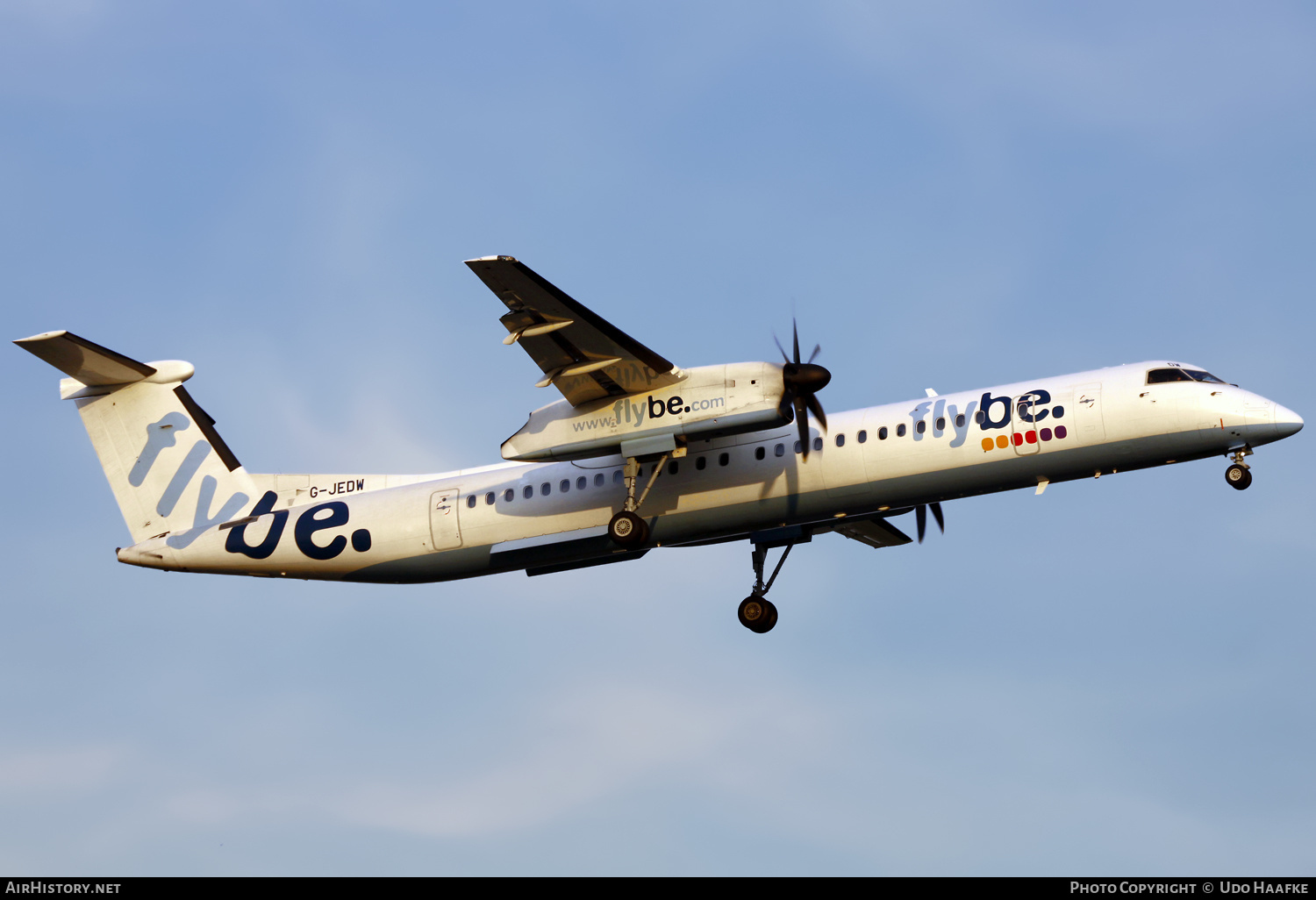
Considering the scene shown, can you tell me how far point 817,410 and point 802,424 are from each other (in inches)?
15.6

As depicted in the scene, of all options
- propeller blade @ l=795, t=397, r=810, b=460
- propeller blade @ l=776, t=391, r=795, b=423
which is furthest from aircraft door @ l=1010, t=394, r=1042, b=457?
propeller blade @ l=776, t=391, r=795, b=423

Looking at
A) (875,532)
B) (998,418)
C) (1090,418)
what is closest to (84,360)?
(875,532)

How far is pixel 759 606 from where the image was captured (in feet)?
81.0

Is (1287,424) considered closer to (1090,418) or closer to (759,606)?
(1090,418)

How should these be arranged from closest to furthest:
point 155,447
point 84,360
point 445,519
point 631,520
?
1. point 631,520
2. point 445,519
3. point 84,360
4. point 155,447

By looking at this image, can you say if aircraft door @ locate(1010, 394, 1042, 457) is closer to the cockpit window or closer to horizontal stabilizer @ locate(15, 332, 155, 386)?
the cockpit window

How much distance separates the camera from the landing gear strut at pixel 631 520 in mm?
21781

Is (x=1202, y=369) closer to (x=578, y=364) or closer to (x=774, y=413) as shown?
(x=774, y=413)

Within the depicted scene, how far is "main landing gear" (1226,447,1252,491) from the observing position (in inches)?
789

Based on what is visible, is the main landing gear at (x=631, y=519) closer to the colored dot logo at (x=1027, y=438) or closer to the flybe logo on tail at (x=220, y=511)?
the colored dot logo at (x=1027, y=438)

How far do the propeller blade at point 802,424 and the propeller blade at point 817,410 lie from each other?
0.45 ft

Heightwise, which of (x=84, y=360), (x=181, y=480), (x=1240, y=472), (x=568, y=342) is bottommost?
(x=1240, y=472)

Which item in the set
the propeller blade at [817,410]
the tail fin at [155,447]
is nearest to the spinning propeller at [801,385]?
the propeller blade at [817,410]

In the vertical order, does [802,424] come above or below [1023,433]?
above
